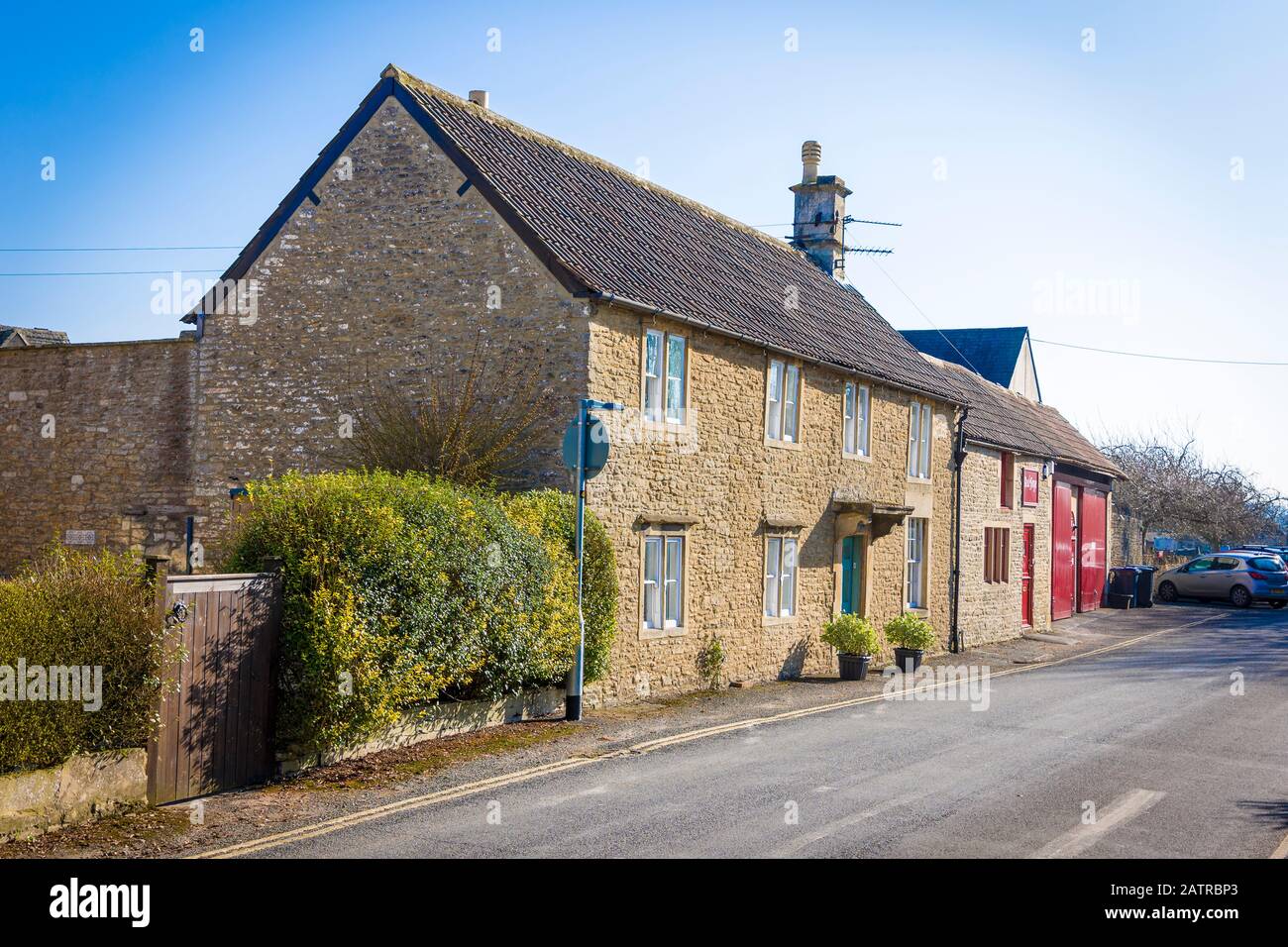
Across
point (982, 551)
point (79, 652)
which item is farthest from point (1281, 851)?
point (982, 551)

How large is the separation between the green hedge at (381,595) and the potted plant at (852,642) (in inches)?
316

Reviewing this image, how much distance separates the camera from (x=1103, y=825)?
9.19 metres

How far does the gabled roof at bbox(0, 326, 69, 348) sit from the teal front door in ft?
67.4

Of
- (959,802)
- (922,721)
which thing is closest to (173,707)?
(959,802)

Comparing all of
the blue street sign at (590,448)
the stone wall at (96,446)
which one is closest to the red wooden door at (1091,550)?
the blue street sign at (590,448)

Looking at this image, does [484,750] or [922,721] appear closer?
[484,750]

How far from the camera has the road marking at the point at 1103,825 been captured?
8.38m

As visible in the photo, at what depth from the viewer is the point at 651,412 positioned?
16.8m

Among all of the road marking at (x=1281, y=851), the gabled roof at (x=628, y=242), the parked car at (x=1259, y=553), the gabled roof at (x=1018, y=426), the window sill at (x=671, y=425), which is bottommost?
the road marking at (x=1281, y=851)

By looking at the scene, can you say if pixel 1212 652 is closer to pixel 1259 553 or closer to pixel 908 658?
pixel 908 658

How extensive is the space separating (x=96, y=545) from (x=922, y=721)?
13.5 meters

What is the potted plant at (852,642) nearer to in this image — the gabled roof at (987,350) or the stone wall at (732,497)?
the stone wall at (732,497)

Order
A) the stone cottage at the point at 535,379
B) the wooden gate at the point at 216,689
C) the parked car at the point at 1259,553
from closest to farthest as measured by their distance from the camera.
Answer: the wooden gate at the point at 216,689, the stone cottage at the point at 535,379, the parked car at the point at 1259,553

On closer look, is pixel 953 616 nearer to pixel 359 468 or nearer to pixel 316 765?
pixel 359 468
